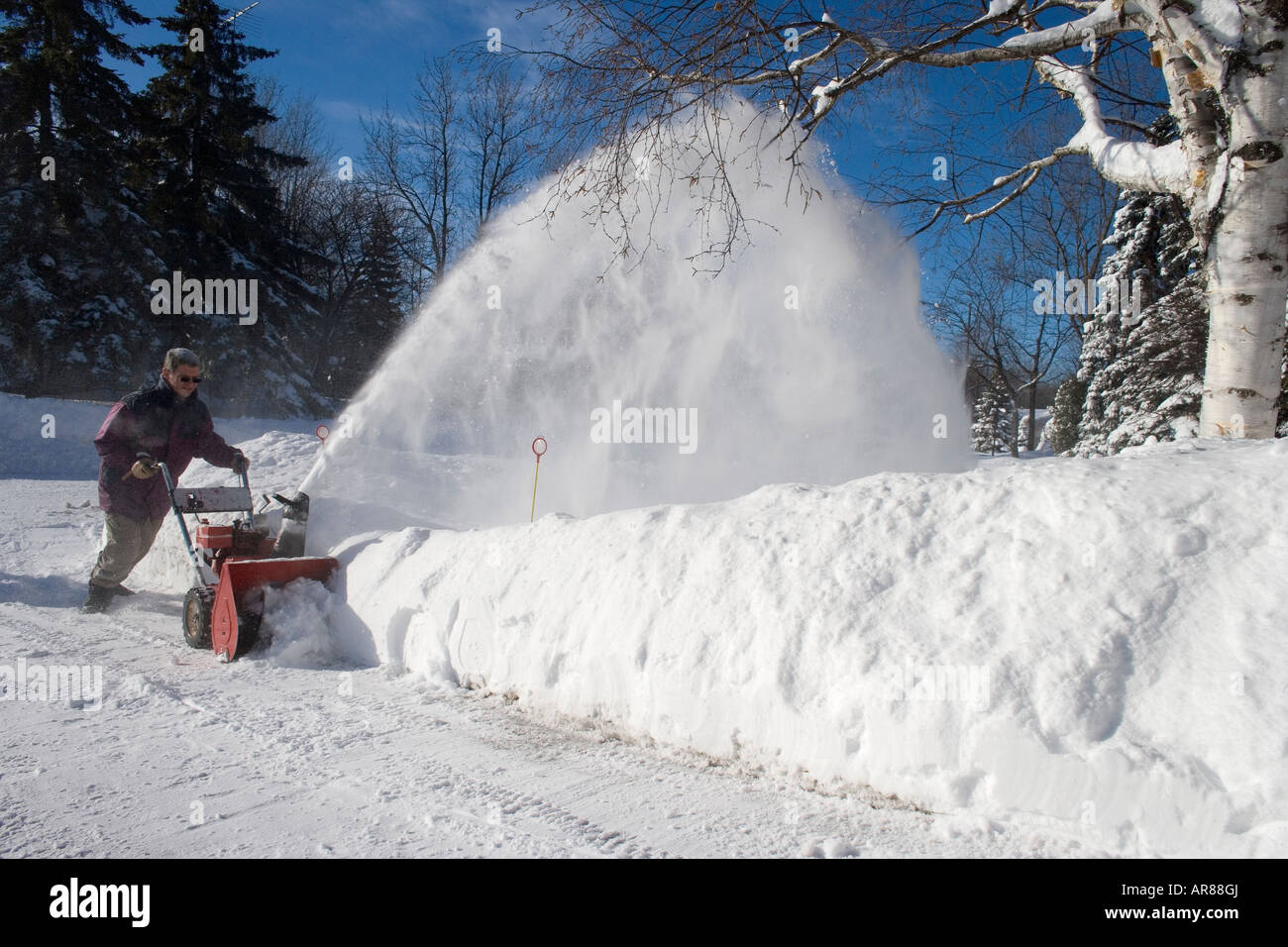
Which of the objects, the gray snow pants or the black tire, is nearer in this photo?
the black tire

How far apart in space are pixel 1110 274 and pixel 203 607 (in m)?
21.9

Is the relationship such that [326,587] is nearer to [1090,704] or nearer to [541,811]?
[541,811]

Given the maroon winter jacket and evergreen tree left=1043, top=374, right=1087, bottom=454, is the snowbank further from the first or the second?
evergreen tree left=1043, top=374, right=1087, bottom=454

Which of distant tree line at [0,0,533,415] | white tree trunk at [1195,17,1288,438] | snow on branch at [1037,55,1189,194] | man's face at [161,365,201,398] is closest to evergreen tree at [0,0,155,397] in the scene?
distant tree line at [0,0,533,415]

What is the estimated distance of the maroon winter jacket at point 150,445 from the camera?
19.7 ft

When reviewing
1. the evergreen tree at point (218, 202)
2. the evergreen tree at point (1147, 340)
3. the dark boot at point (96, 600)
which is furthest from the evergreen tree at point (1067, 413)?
the dark boot at point (96, 600)

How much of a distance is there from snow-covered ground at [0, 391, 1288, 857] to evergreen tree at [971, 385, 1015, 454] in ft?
162

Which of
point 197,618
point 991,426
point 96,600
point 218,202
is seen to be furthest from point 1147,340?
point 991,426

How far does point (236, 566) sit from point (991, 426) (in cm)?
5225

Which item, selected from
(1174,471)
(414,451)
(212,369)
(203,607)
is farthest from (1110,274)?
(212,369)

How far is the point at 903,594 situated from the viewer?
123 inches

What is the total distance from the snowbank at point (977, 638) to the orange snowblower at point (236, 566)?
183cm

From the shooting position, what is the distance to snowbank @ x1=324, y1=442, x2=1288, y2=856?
2396 millimetres

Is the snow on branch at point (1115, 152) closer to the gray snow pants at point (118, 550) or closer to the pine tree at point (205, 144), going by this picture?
the gray snow pants at point (118, 550)
